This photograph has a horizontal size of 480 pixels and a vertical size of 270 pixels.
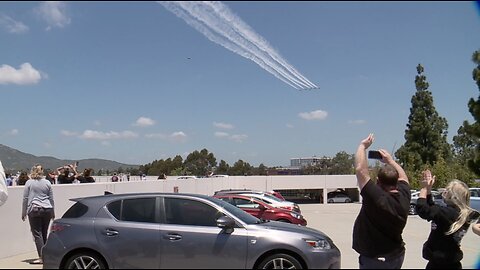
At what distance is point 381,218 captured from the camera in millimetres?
4824

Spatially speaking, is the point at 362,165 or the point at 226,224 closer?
the point at 362,165

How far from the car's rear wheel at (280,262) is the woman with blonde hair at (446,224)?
1.76m

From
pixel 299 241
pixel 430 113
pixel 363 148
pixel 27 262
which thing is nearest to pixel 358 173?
pixel 363 148

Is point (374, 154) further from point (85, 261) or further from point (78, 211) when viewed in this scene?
point (78, 211)

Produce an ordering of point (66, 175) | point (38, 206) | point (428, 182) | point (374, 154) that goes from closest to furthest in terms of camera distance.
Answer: point (428, 182) → point (374, 154) → point (38, 206) → point (66, 175)

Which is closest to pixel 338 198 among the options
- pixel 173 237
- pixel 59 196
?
pixel 59 196

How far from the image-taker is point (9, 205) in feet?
34.3

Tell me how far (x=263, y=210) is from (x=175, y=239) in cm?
1004

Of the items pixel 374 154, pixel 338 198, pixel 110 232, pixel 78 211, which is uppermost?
pixel 374 154

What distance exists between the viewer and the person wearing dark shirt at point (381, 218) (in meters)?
4.80

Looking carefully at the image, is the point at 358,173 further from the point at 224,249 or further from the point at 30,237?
the point at 30,237

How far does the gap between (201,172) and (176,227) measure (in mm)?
100357

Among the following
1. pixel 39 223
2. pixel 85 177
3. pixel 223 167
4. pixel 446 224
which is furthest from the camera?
pixel 223 167

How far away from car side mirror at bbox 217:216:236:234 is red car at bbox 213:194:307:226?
9.36m
